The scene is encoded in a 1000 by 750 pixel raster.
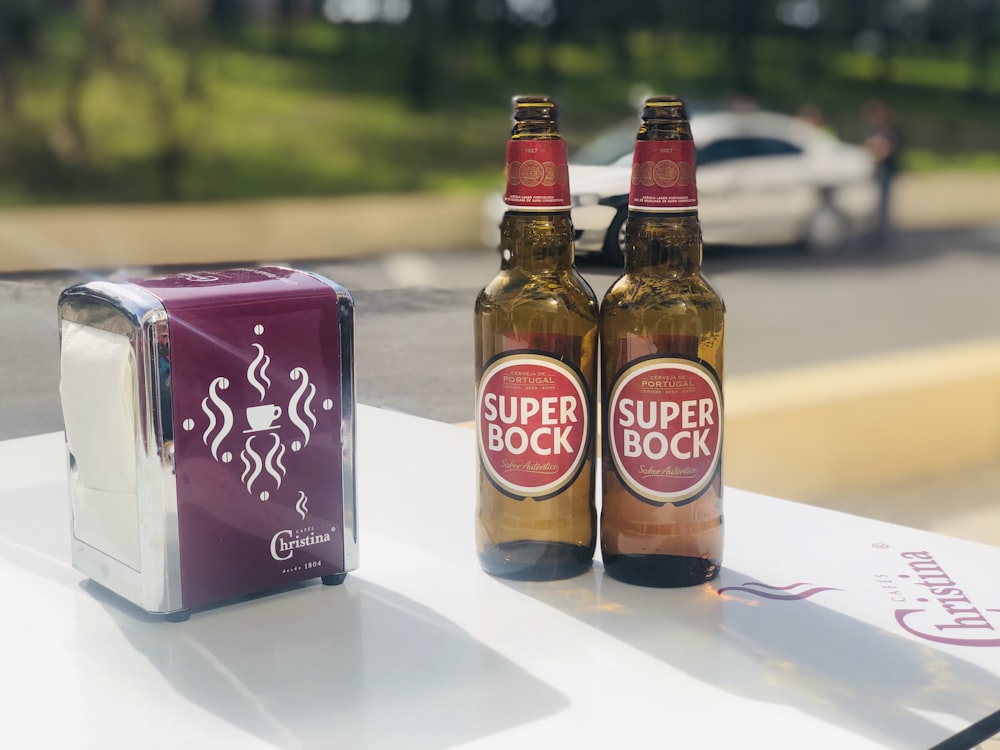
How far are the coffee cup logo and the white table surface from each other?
0.45 feet

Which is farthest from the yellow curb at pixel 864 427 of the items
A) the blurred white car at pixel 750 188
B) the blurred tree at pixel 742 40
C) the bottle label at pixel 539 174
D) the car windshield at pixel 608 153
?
the blurred tree at pixel 742 40

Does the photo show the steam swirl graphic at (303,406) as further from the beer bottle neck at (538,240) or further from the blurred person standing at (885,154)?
the blurred person standing at (885,154)

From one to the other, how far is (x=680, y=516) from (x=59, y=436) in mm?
690

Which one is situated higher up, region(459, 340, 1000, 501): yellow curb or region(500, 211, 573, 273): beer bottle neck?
region(500, 211, 573, 273): beer bottle neck

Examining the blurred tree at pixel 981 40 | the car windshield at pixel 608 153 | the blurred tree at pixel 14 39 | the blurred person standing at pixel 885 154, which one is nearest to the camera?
the car windshield at pixel 608 153

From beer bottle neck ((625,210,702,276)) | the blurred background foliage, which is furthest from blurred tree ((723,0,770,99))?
beer bottle neck ((625,210,702,276))

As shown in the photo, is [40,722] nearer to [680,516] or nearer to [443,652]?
[443,652]

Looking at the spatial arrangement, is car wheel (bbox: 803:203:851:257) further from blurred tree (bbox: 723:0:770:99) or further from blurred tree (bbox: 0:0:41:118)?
blurred tree (bbox: 0:0:41:118)

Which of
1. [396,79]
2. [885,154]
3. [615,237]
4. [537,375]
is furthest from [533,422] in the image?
[396,79]

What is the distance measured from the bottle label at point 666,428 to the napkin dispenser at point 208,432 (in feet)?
0.66

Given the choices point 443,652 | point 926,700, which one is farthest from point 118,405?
point 926,700

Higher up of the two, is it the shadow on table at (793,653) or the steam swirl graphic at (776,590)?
the shadow on table at (793,653)

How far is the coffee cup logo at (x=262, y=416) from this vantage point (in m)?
0.87

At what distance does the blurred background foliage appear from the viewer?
9.86 metres
